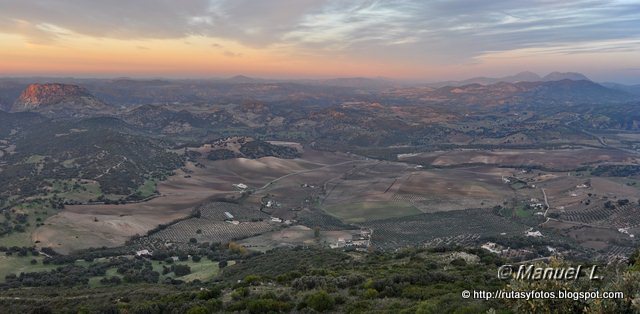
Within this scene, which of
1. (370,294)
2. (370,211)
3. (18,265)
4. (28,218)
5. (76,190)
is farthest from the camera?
(76,190)

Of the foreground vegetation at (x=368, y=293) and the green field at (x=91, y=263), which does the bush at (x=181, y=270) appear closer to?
the green field at (x=91, y=263)

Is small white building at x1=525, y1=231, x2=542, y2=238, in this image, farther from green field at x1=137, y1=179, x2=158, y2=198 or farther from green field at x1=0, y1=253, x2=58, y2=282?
green field at x1=137, y1=179, x2=158, y2=198

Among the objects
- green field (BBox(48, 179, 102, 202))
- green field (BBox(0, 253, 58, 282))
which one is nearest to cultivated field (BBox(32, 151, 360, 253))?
green field (BBox(0, 253, 58, 282))

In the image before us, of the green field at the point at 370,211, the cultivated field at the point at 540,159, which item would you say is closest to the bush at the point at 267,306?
the green field at the point at 370,211

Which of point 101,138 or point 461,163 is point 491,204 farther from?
point 101,138

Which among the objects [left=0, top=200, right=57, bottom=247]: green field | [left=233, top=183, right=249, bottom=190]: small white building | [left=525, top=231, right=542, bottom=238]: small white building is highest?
[left=0, top=200, right=57, bottom=247]: green field

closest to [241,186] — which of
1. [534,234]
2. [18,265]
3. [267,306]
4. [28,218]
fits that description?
[28,218]

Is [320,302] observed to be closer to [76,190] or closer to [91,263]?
[91,263]

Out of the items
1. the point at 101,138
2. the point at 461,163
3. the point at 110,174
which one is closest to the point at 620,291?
the point at 110,174
